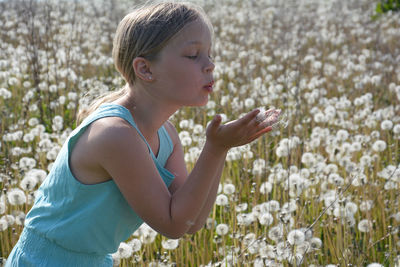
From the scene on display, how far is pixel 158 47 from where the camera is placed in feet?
5.90

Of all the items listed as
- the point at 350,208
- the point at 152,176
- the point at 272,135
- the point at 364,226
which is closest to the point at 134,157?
the point at 152,176

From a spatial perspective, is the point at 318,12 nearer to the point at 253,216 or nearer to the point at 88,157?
the point at 253,216

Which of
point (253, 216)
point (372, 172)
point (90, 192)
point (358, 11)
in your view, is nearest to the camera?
point (90, 192)

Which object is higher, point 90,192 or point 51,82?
point 90,192

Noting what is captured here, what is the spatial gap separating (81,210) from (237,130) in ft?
1.84

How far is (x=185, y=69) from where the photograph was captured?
1.76 metres

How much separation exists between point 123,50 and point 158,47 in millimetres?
162

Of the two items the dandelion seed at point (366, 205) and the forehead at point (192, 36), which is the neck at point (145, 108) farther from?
the dandelion seed at point (366, 205)

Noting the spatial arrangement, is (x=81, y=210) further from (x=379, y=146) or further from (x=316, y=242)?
(x=379, y=146)

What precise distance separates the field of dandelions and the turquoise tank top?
1.52ft

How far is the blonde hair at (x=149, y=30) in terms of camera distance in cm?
180

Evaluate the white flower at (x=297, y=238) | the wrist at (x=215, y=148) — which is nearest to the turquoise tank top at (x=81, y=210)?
the wrist at (x=215, y=148)

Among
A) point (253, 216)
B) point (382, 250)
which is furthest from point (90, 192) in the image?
point (382, 250)

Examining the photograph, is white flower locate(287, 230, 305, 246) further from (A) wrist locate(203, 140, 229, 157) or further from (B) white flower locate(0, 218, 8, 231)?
(B) white flower locate(0, 218, 8, 231)
